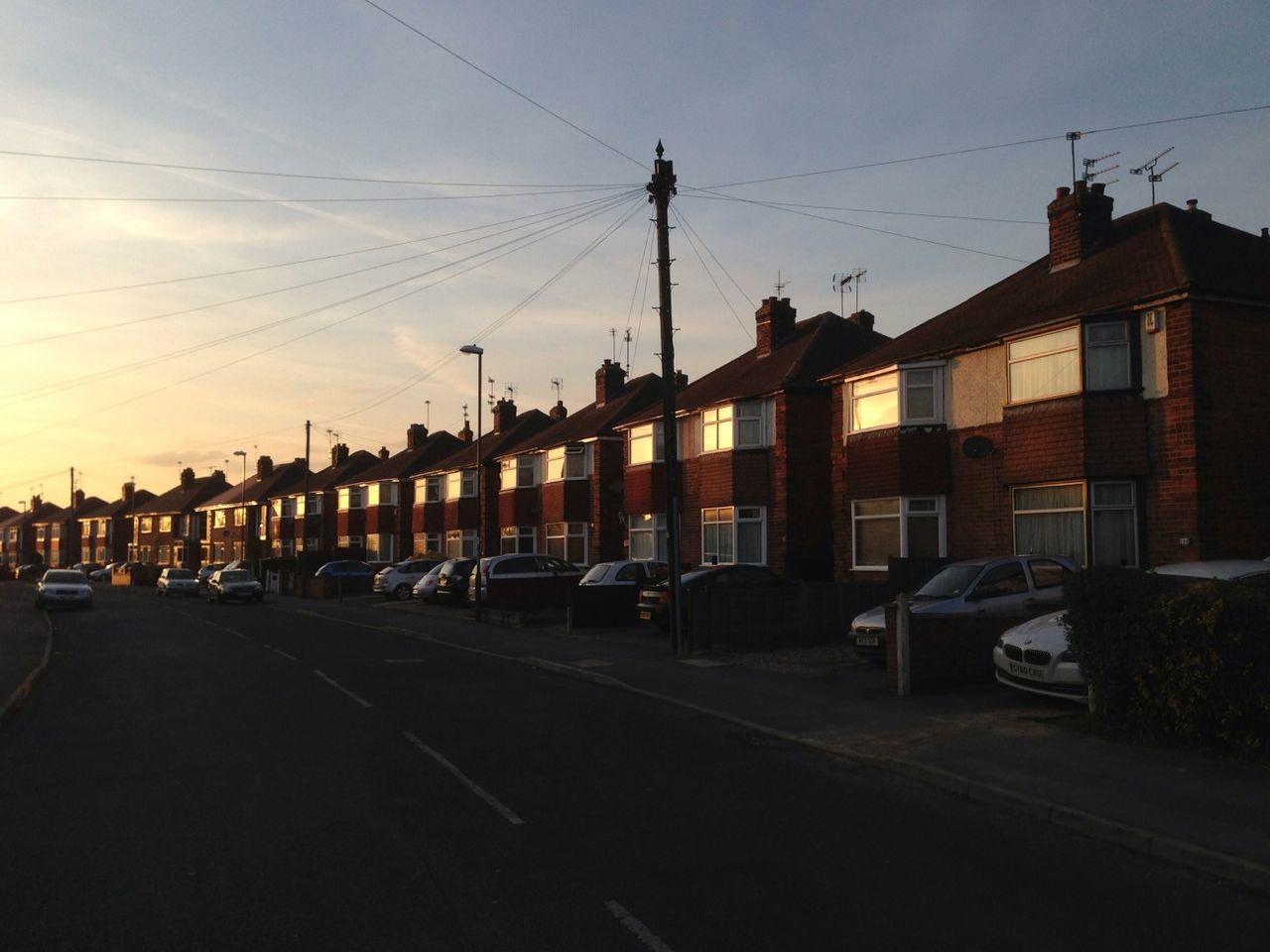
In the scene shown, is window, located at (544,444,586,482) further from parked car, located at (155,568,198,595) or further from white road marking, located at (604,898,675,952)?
white road marking, located at (604,898,675,952)

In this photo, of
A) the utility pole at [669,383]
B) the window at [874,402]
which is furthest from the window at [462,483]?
the utility pole at [669,383]

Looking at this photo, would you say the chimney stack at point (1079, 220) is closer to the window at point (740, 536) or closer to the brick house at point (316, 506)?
the window at point (740, 536)

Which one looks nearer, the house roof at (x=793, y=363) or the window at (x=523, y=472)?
the house roof at (x=793, y=363)

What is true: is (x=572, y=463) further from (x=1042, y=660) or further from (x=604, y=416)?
(x=1042, y=660)

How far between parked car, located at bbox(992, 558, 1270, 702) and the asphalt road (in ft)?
10.7

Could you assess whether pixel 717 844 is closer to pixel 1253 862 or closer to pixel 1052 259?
pixel 1253 862

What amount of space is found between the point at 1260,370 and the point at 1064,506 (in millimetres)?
3859

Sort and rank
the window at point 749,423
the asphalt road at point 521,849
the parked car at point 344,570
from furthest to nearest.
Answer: the parked car at point 344,570, the window at point 749,423, the asphalt road at point 521,849

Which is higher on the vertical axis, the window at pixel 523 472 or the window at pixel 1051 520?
the window at pixel 523 472

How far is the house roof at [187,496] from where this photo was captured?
103938mm

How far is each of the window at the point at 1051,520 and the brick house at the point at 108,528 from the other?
110 meters

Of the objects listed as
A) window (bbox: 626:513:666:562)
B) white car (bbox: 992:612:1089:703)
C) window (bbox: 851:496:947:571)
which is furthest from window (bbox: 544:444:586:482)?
white car (bbox: 992:612:1089:703)

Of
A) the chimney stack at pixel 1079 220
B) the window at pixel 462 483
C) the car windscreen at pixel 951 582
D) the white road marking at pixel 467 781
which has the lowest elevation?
the white road marking at pixel 467 781

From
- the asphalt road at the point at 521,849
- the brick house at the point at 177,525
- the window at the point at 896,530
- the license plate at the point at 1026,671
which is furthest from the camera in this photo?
the brick house at the point at 177,525
